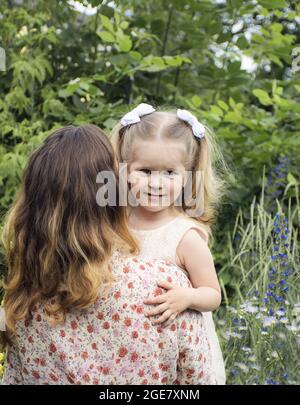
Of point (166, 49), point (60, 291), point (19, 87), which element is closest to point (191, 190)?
point (60, 291)

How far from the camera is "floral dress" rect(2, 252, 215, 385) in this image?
2.11m

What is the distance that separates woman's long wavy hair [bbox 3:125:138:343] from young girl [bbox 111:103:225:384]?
280mm

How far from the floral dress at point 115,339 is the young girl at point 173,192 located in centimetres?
16

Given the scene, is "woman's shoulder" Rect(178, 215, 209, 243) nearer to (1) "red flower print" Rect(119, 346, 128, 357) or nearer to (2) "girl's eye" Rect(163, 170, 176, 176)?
(2) "girl's eye" Rect(163, 170, 176, 176)

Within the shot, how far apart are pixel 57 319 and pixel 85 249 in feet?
0.70

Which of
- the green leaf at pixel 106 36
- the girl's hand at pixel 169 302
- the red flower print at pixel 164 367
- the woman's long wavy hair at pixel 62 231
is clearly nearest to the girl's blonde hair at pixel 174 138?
the woman's long wavy hair at pixel 62 231

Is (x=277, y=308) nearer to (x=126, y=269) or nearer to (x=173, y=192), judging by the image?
(x=173, y=192)

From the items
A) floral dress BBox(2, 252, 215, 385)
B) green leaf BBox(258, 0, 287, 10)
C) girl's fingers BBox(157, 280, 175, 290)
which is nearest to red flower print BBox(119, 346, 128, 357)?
floral dress BBox(2, 252, 215, 385)

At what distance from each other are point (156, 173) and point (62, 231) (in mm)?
519

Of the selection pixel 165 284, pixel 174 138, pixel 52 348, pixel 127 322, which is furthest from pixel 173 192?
pixel 52 348

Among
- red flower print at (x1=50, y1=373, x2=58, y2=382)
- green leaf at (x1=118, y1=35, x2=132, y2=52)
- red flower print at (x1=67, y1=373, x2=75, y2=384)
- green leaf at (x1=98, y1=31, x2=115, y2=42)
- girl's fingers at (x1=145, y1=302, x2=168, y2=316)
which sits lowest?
red flower print at (x1=50, y1=373, x2=58, y2=382)

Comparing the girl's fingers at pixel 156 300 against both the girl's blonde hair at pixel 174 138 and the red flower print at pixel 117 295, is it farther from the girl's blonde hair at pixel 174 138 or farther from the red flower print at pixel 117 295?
the girl's blonde hair at pixel 174 138

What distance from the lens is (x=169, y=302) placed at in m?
2.13

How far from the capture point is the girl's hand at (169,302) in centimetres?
212
